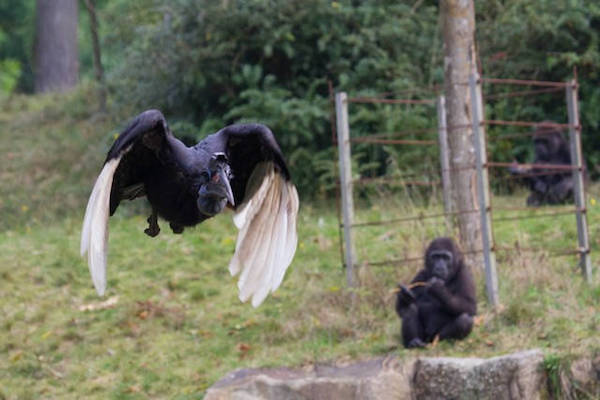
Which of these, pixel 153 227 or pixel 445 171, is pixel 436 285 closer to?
pixel 445 171

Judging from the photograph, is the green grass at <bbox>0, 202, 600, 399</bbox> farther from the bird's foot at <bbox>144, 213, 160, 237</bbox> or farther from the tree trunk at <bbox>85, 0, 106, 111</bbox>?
the tree trunk at <bbox>85, 0, 106, 111</bbox>

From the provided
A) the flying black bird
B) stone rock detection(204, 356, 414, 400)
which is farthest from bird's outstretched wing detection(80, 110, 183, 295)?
stone rock detection(204, 356, 414, 400)

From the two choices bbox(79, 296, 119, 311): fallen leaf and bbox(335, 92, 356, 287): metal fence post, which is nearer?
bbox(335, 92, 356, 287): metal fence post

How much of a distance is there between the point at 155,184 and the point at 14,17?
20.1 meters

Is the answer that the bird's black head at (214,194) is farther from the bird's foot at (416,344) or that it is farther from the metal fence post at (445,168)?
the metal fence post at (445,168)

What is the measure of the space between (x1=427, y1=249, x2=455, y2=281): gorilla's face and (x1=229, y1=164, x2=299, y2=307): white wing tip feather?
7.85 feet

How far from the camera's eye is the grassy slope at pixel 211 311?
7457mm

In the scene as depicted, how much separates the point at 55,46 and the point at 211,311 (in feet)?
43.6

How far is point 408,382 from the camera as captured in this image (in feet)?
22.6

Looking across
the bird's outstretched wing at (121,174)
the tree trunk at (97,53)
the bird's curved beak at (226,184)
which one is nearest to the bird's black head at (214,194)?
the bird's curved beak at (226,184)

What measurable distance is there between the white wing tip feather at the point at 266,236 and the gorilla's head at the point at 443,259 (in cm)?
240

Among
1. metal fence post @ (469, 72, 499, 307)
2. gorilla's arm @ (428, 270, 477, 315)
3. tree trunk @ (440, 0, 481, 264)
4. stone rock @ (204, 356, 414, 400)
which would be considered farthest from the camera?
tree trunk @ (440, 0, 481, 264)

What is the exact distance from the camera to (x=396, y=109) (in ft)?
38.1

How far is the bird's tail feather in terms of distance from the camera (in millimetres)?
3867
